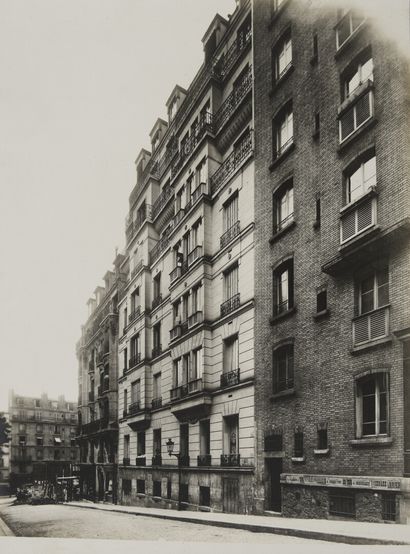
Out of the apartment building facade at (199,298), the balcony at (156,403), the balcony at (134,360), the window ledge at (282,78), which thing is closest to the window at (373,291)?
the apartment building facade at (199,298)

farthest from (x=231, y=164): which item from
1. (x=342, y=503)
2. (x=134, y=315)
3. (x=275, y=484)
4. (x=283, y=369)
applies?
(x=134, y=315)

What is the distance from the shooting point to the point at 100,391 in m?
46.7

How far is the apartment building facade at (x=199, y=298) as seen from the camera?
21.7 meters

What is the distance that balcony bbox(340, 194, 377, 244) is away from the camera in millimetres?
14111

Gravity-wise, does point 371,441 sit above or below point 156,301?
below

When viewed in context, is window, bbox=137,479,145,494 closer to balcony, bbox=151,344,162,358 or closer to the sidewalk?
balcony, bbox=151,344,162,358

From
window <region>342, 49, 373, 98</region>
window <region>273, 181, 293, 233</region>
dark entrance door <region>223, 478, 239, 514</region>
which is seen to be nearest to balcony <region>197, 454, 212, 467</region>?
dark entrance door <region>223, 478, 239, 514</region>

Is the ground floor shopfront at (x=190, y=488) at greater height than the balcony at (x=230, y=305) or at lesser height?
lesser

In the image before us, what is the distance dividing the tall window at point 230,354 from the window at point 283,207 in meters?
4.96

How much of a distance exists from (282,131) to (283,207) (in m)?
2.75

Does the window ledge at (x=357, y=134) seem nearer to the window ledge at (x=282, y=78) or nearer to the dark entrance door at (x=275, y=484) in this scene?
the window ledge at (x=282, y=78)

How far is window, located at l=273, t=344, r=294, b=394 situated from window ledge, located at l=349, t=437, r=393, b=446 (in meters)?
4.10

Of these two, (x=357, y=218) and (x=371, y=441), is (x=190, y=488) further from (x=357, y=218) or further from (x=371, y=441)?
(x=357, y=218)

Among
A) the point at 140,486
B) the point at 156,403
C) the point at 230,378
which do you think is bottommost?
the point at 140,486
